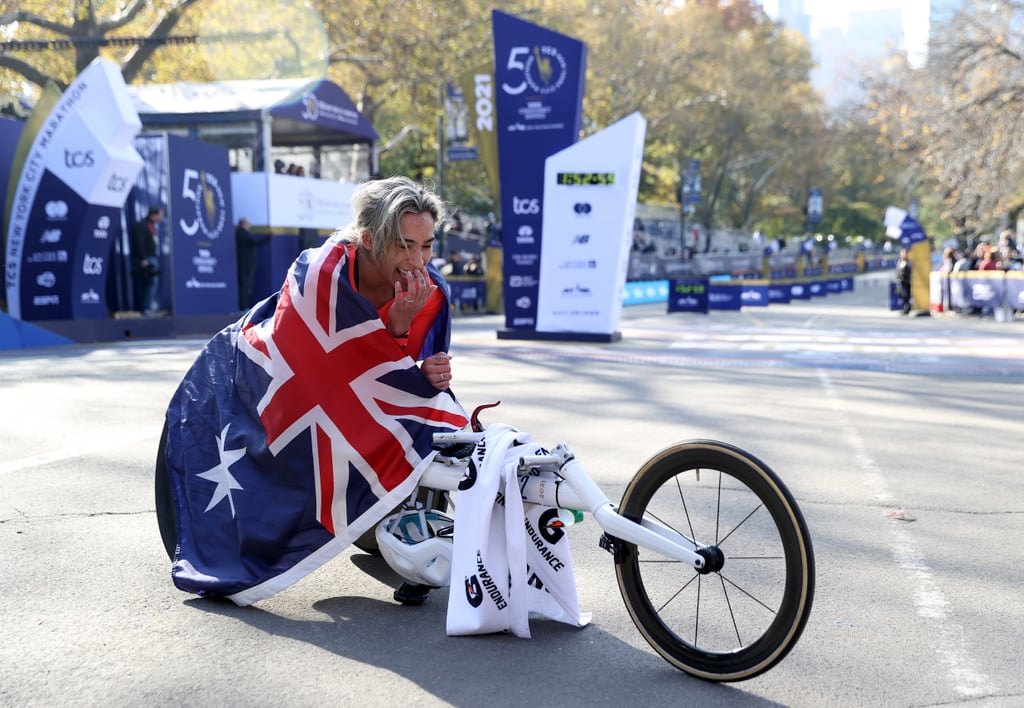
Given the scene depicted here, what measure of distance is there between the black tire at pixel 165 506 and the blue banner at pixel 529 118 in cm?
1153

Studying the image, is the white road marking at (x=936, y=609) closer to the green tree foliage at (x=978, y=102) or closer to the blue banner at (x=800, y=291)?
the green tree foliage at (x=978, y=102)

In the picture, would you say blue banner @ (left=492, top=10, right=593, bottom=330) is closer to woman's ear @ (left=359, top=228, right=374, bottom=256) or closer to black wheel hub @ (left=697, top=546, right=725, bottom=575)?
woman's ear @ (left=359, top=228, right=374, bottom=256)

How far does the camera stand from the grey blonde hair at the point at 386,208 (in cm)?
371

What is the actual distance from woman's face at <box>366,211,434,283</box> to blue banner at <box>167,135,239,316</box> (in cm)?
1398

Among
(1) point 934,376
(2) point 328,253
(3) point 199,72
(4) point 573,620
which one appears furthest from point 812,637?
(3) point 199,72

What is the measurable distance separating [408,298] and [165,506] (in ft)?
4.50

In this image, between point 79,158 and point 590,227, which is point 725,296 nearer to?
point 590,227

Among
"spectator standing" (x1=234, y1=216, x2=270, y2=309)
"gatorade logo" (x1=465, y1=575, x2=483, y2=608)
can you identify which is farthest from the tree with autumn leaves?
"gatorade logo" (x1=465, y1=575, x2=483, y2=608)

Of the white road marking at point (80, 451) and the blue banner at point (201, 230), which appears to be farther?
the blue banner at point (201, 230)

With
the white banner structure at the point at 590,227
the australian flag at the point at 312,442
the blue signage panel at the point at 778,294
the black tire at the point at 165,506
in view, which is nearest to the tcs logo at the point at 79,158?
the white banner structure at the point at 590,227

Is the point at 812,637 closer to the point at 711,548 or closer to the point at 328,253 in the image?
the point at 711,548

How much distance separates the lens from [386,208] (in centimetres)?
372

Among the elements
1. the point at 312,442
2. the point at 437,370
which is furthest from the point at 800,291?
the point at 312,442

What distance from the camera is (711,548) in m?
3.19
